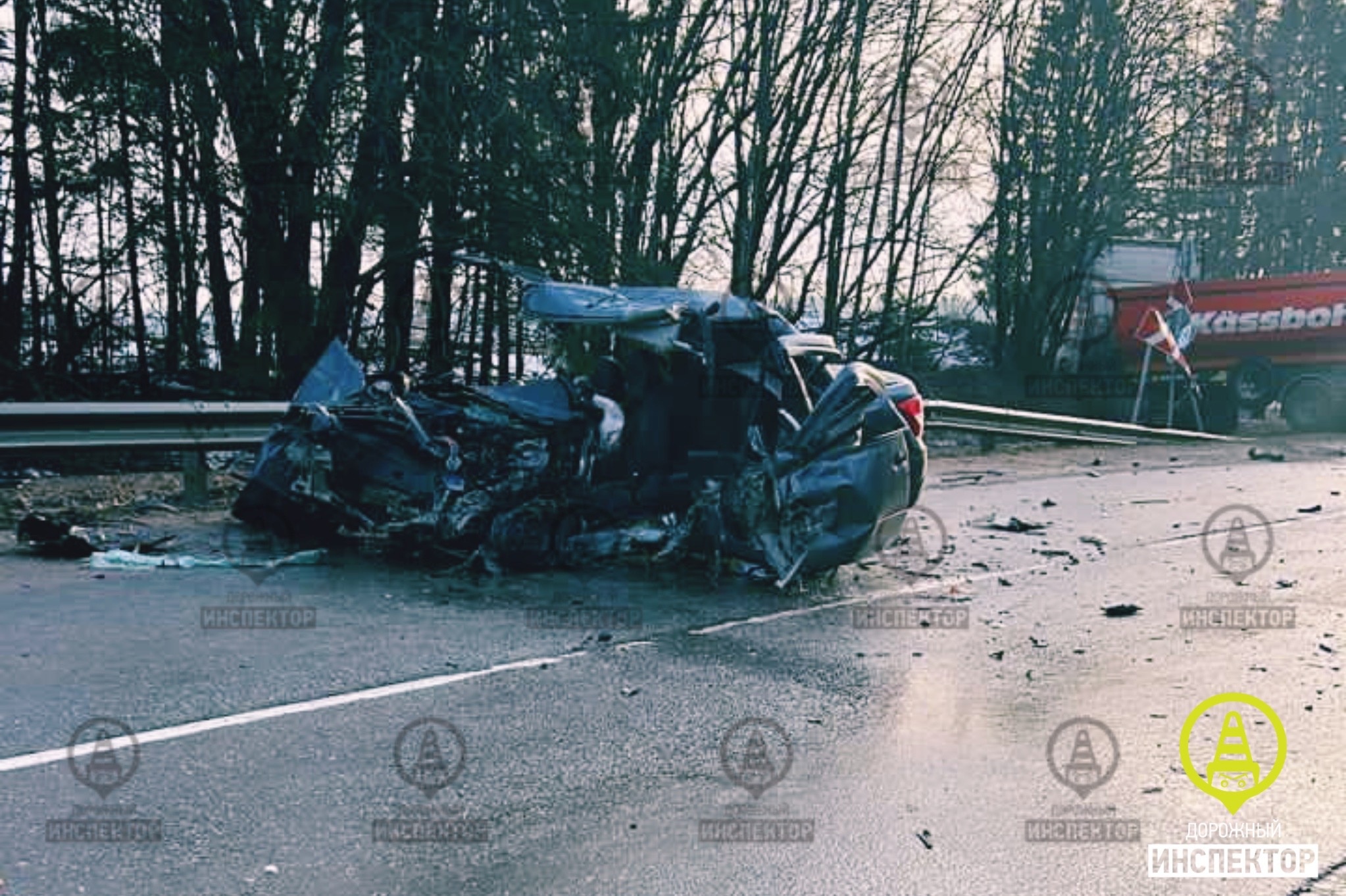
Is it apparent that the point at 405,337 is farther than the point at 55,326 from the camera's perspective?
Yes

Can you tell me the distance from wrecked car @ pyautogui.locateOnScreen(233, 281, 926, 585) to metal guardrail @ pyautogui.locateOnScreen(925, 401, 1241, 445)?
7.02 metres

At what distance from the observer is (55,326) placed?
15383 millimetres

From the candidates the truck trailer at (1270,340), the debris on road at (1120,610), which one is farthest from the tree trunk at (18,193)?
the truck trailer at (1270,340)

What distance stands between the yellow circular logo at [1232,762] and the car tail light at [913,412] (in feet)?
10.4

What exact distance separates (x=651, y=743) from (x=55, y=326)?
43.3 feet

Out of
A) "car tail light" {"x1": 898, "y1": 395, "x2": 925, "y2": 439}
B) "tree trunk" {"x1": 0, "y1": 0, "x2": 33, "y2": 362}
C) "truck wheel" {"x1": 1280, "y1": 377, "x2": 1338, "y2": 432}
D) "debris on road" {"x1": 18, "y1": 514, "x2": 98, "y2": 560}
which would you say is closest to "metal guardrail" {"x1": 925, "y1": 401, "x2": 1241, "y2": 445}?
"truck wheel" {"x1": 1280, "y1": 377, "x2": 1338, "y2": 432}

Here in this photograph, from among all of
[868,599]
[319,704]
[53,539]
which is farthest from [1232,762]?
[53,539]

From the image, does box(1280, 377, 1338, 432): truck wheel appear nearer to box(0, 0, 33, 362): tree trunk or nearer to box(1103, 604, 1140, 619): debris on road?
box(1103, 604, 1140, 619): debris on road

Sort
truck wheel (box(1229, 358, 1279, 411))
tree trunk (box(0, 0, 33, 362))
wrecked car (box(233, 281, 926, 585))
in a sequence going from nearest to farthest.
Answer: wrecked car (box(233, 281, 926, 585)) < tree trunk (box(0, 0, 33, 362)) < truck wheel (box(1229, 358, 1279, 411))

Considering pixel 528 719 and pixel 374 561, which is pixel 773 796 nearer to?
pixel 528 719

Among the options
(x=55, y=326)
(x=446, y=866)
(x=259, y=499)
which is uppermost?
(x=55, y=326)

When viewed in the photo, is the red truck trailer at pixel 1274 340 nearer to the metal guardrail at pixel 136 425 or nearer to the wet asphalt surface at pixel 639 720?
the wet asphalt surface at pixel 639 720

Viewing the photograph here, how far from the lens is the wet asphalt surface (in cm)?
362

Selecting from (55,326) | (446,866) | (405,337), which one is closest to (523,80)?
(405,337)
